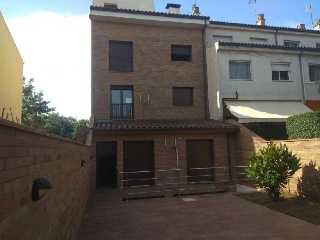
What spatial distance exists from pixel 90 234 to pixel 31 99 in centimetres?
4608

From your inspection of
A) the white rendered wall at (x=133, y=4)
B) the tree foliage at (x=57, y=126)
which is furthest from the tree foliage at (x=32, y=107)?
the white rendered wall at (x=133, y=4)

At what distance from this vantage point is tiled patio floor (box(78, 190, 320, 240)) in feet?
23.8

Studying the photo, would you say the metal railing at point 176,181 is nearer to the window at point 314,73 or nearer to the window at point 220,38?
the window at point 314,73

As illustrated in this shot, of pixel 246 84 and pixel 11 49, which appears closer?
pixel 11 49

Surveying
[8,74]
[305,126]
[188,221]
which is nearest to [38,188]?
[188,221]

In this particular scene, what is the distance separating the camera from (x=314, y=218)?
27.5 feet

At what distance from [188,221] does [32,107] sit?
150ft

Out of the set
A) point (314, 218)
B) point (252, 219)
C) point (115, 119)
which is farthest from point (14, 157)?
point (115, 119)

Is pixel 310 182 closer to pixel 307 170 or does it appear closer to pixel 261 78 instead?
pixel 307 170

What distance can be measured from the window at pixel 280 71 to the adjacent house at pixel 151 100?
5.54 meters

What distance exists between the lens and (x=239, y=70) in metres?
19.3

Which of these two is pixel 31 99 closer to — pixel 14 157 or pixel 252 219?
pixel 252 219

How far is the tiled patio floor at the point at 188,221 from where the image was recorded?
7.25m

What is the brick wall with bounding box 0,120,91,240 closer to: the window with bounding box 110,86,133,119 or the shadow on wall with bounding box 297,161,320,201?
the shadow on wall with bounding box 297,161,320,201
